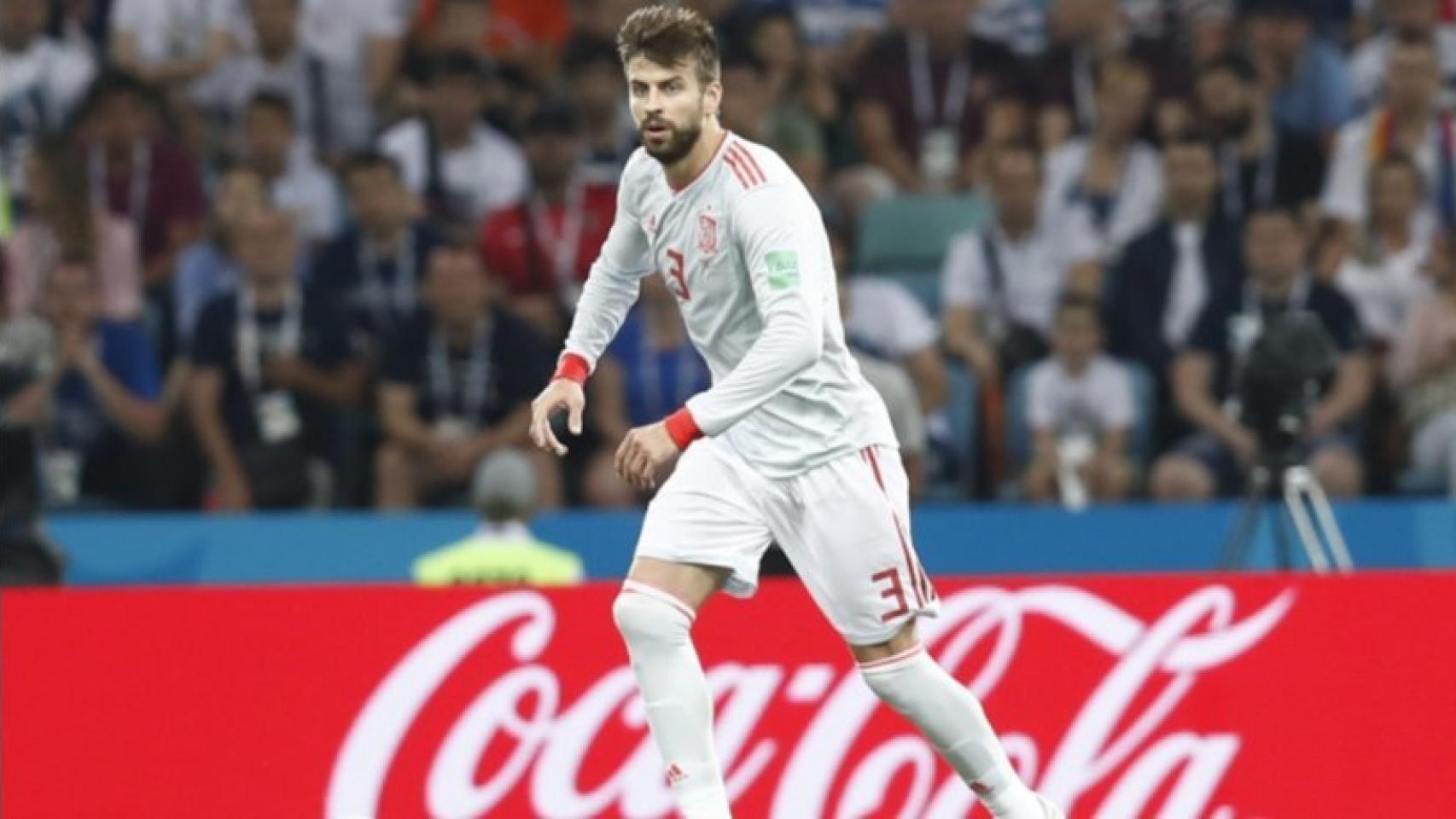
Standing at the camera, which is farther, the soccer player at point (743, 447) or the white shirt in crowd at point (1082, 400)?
the white shirt in crowd at point (1082, 400)

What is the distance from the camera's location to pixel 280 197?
13938mm

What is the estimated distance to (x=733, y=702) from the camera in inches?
333

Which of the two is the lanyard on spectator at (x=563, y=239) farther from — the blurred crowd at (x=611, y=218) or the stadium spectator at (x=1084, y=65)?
the stadium spectator at (x=1084, y=65)

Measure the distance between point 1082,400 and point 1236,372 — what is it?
708 mm

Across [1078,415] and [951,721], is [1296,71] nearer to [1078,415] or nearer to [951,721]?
[1078,415]

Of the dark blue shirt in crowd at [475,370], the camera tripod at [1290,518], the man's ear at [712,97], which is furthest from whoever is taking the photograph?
the dark blue shirt in crowd at [475,370]

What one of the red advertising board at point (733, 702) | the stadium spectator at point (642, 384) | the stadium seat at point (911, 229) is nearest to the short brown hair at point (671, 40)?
the red advertising board at point (733, 702)

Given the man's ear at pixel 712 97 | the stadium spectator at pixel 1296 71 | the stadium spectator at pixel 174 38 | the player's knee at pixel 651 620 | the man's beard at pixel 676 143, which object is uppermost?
the man's ear at pixel 712 97

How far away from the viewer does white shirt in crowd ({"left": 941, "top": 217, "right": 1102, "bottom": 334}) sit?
13039 mm

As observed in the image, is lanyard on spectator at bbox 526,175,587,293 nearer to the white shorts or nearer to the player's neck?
the white shorts

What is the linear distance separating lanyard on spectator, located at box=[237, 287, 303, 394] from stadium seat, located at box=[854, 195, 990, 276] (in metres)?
2.59

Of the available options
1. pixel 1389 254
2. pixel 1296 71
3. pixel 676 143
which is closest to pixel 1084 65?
pixel 1296 71

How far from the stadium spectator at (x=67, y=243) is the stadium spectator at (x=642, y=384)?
2.36m

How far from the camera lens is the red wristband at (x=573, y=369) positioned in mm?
7324
